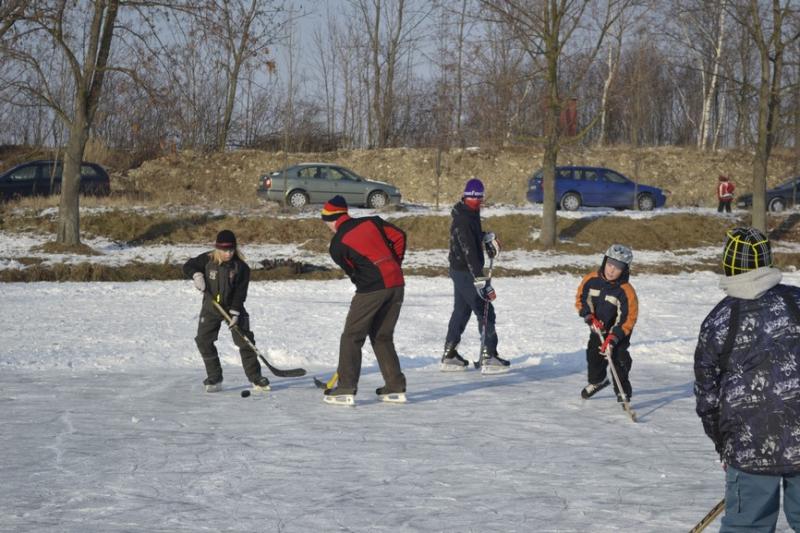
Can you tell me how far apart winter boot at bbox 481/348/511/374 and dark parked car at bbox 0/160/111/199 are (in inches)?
881

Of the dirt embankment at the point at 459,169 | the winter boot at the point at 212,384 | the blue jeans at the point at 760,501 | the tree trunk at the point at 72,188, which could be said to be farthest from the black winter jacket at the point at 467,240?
the dirt embankment at the point at 459,169

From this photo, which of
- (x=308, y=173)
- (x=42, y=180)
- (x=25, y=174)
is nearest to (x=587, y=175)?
(x=308, y=173)

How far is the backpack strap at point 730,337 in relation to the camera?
13.9 ft

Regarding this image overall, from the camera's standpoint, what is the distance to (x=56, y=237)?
2383 centimetres

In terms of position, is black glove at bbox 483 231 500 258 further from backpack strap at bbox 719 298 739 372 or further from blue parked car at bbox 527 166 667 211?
blue parked car at bbox 527 166 667 211

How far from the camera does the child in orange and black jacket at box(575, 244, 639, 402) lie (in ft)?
28.2

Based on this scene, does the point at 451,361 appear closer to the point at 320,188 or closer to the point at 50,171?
the point at 320,188

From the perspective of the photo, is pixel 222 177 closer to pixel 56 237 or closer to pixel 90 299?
pixel 56 237

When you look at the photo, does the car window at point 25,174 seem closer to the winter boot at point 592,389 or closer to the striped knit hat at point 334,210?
the striped knit hat at point 334,210

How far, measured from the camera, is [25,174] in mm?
30375

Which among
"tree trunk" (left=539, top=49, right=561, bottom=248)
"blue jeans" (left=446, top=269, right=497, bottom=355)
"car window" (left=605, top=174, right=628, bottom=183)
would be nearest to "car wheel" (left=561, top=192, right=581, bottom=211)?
"car window" (left=605, top=174, right=628, bottom=183)

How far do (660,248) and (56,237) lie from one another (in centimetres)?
1505

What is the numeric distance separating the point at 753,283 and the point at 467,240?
599 centimetres

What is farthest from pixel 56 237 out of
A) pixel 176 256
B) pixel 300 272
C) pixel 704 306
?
pixel 704 306
